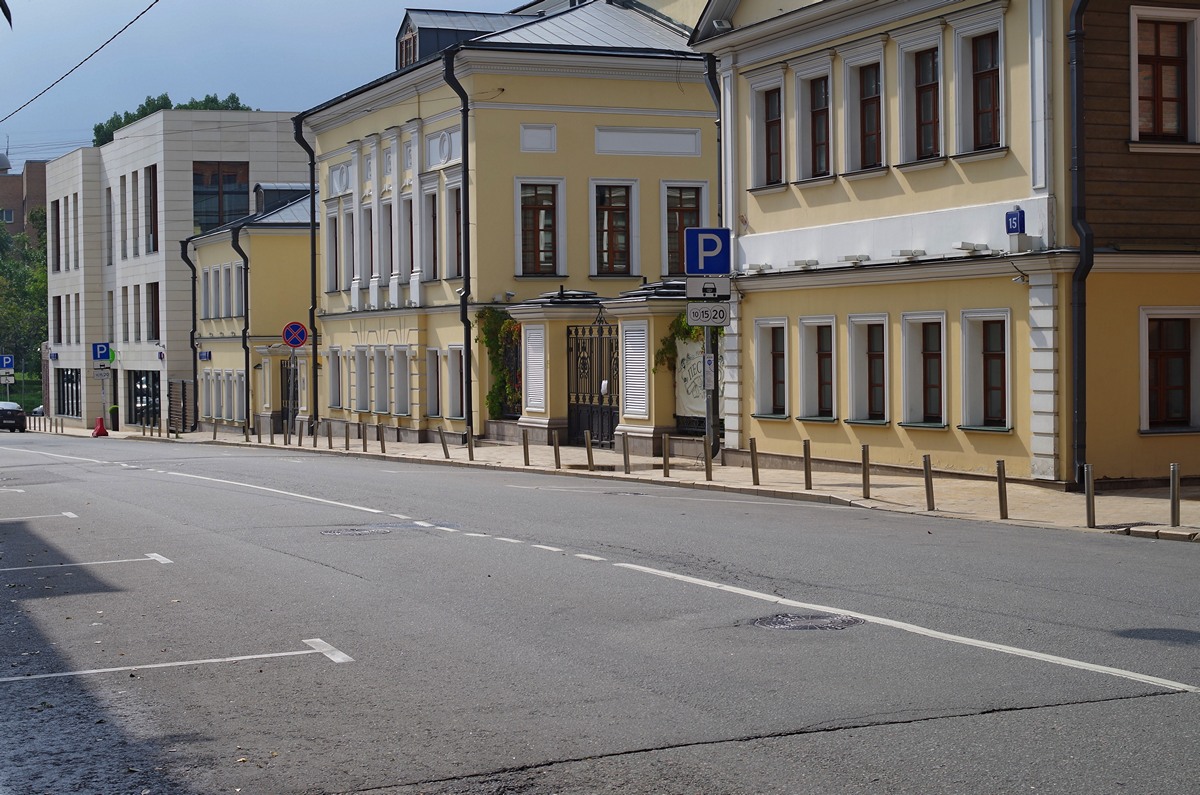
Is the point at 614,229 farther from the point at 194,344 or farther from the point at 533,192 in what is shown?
the point at 194,344

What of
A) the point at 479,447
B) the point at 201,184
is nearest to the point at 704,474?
the point at 479,447

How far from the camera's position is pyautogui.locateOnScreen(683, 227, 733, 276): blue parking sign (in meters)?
25.2

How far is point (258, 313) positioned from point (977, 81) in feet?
132

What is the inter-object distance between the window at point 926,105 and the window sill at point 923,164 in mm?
194

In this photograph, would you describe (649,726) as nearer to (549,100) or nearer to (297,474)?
(297,474)

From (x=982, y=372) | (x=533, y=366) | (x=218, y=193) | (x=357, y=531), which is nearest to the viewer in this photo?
(x=357, y=531)

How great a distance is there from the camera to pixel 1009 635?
392 inches

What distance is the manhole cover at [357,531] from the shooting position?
16.9m

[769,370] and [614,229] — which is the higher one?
[614,229]

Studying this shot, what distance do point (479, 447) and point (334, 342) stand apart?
518 inches

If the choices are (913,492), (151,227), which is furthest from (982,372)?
(151,227)

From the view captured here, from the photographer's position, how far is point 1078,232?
20953 millimetres

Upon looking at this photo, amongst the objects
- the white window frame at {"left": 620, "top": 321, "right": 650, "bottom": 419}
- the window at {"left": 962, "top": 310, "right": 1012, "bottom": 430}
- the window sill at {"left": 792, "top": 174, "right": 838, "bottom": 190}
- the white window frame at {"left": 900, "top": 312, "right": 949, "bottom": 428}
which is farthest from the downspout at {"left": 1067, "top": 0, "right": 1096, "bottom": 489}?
the white window frame at {"left": 620, "top": 321, "right": 650, "bottom": 419}

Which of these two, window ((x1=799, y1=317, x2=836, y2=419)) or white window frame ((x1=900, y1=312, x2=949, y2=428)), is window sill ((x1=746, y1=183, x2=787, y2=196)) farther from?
white window frame ((x1=900, y1=312, x2=949, y2=428))
